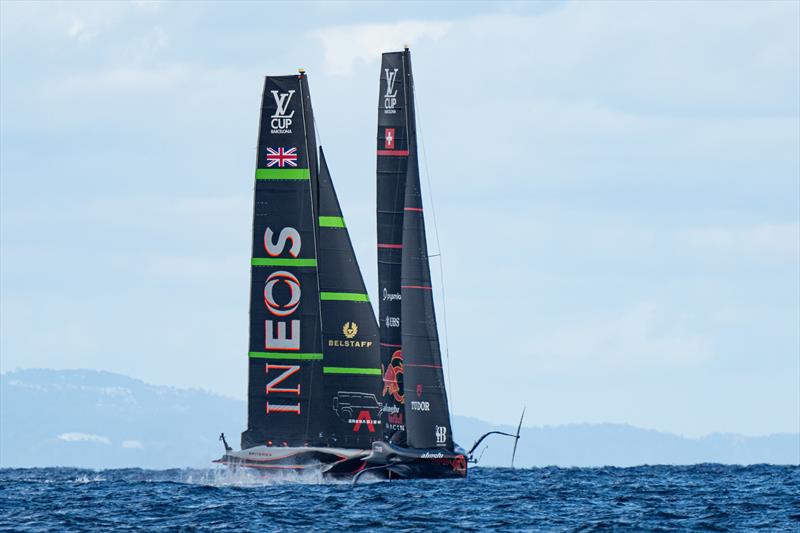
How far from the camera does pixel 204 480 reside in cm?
6994

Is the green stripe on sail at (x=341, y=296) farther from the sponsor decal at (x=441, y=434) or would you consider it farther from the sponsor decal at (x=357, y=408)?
the sponsor decal at (x=441, y=434)

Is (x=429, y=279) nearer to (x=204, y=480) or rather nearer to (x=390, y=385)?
(x=390, y=385)

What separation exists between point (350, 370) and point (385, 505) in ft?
35.7

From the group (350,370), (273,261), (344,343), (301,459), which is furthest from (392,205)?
(301,459)

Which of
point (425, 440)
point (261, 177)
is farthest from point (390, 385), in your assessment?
point (261, 177)

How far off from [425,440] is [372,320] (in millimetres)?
5371

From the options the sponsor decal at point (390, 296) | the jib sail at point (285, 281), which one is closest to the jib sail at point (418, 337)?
the sponsor decal at point (390, 296)

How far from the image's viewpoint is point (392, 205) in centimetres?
6212

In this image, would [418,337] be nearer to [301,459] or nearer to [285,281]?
[285,281]

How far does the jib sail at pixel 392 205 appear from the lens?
62125mm

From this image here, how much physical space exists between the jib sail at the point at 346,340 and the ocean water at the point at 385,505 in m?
2.69

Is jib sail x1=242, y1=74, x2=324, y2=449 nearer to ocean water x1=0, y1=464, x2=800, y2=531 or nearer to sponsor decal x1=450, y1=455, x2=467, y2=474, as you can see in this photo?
ocean water x1=0, y1=464, x2=800, y2=531

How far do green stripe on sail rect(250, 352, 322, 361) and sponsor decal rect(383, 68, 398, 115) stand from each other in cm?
979

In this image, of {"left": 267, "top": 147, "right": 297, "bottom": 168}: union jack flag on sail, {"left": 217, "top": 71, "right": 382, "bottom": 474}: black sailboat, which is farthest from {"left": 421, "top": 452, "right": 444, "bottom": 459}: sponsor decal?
{"left": 267, "top": 147, "right": 297, "bottom": 168}: union jack flag on sail
